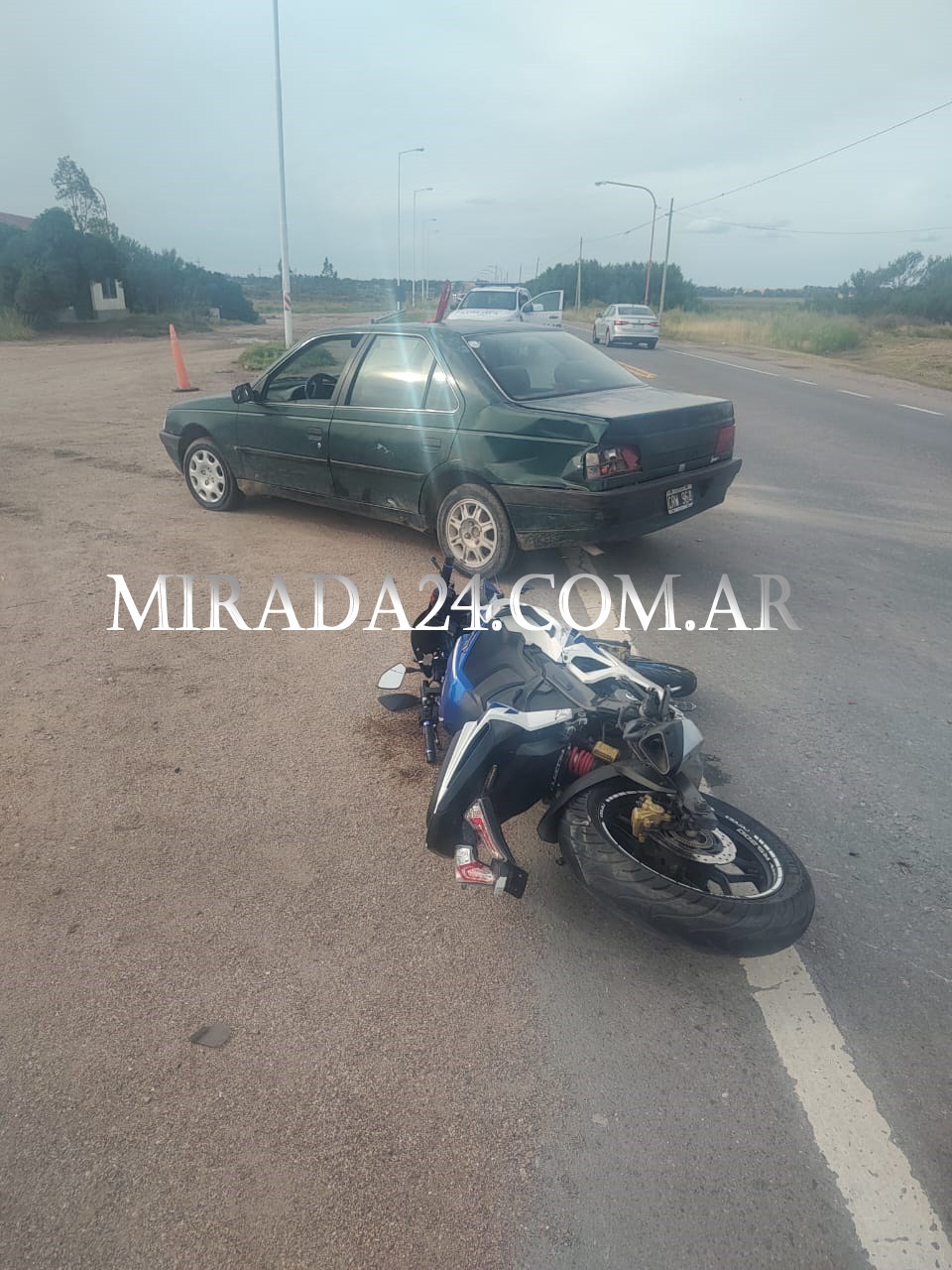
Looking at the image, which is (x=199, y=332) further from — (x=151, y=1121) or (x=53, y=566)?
(x=151, y=1121)

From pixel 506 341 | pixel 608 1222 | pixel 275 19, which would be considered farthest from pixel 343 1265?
pixel 275 19

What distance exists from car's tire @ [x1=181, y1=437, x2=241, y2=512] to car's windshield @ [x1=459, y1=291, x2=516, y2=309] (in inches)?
637

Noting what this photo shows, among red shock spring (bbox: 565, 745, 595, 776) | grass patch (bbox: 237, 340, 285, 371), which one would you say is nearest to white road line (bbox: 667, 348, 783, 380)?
grass patch (bbox: 237, 340, 285, 371)

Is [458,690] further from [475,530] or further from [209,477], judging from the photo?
[209,477]

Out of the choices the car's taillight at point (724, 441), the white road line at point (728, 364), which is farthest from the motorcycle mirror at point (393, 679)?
the white road line at point (728, 364)

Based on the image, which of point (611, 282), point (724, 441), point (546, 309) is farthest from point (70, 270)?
point (611, 282)

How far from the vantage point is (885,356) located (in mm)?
30609

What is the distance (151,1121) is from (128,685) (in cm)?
269

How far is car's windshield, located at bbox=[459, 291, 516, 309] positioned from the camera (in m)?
22.4

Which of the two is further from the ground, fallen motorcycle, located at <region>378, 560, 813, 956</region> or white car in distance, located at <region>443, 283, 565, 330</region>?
white car in distance, located at <region>443, 283, 565, 330</region>

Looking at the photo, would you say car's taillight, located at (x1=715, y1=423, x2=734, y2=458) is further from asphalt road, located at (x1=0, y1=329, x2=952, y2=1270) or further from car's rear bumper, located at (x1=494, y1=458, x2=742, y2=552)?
asphalt road, located at (x1=0, y1=329, x2=952, y2=1270)

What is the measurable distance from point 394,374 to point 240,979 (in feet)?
15.1

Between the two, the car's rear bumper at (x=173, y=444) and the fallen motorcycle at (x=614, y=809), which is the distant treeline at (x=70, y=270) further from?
the fallen motorcycle at (x=614, y=809)

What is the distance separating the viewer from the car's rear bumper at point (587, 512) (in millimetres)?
5270
